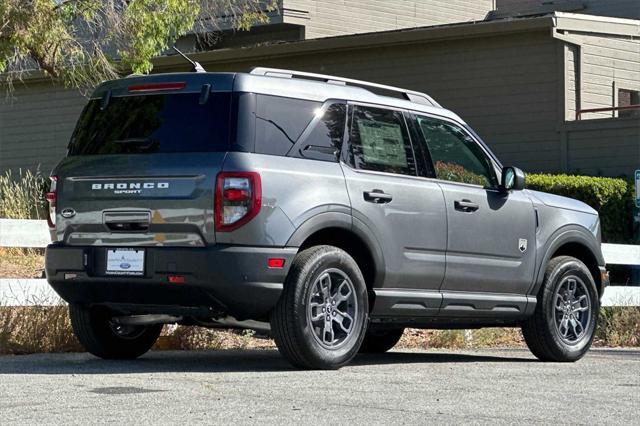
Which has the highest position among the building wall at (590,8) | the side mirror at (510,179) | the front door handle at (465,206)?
the building wall at (590,8)

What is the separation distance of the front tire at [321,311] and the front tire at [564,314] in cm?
218

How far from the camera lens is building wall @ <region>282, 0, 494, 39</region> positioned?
3070 centimetres

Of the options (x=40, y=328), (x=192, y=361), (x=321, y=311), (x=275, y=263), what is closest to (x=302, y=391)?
(x=275, y=263)

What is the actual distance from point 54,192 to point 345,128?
2.13m

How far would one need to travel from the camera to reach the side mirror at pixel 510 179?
435 inches

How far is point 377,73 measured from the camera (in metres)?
27.1

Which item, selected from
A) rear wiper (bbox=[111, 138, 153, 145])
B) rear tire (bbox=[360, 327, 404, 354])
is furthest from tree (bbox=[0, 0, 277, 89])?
rear wiper (bbox=[111, 138, 153, 145])

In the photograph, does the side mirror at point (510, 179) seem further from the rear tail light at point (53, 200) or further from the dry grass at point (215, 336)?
the rear tail light at point (53, 200)

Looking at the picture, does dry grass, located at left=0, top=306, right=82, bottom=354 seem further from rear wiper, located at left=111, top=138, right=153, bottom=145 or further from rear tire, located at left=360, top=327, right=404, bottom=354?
rear tire, located at left=360, top=327, right=404, bottom=354

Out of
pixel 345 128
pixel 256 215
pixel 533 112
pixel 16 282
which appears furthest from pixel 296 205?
pixel 533 112

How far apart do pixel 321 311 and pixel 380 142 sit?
1506 mm

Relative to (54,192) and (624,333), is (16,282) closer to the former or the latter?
(54,192)

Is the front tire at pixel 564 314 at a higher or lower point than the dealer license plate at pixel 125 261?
lower

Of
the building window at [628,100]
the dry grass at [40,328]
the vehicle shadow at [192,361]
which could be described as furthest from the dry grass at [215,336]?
the building window at [628,100]
